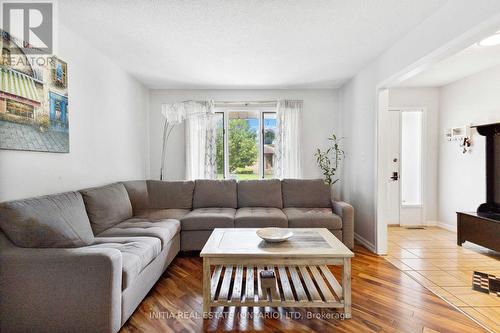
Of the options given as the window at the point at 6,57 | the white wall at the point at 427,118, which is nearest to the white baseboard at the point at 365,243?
the white wall at the point at 427,118

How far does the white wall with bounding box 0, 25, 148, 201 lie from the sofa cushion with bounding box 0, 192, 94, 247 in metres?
0.26

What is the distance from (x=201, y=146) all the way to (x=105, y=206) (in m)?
2.14

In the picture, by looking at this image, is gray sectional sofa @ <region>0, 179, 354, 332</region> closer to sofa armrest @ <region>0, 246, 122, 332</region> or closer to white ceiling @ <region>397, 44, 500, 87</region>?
sofa armrest @ <region>0, 246, 122, 332</region>


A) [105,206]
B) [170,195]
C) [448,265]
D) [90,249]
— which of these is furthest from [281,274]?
[170,195]

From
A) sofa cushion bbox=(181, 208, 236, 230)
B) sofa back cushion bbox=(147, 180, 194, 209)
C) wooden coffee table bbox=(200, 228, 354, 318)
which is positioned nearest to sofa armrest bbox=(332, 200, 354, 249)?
wooden coffee table bbox=(200, 228, 354, 318)

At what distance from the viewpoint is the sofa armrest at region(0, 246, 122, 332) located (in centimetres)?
163

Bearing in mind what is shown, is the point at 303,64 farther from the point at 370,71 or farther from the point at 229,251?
the point at 229,251

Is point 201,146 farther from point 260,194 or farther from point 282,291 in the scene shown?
point 282,291

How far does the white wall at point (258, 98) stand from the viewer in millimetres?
4574

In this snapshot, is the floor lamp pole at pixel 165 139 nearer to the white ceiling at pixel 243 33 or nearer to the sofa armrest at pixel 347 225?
the white ceiling at pixel 243 33

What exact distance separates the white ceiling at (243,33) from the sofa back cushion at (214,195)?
1.62 meters

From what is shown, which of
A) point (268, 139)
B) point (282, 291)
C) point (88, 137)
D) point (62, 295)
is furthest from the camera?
point (268, 139)

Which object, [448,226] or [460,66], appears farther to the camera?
[448,226]

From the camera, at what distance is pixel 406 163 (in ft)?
15.6
